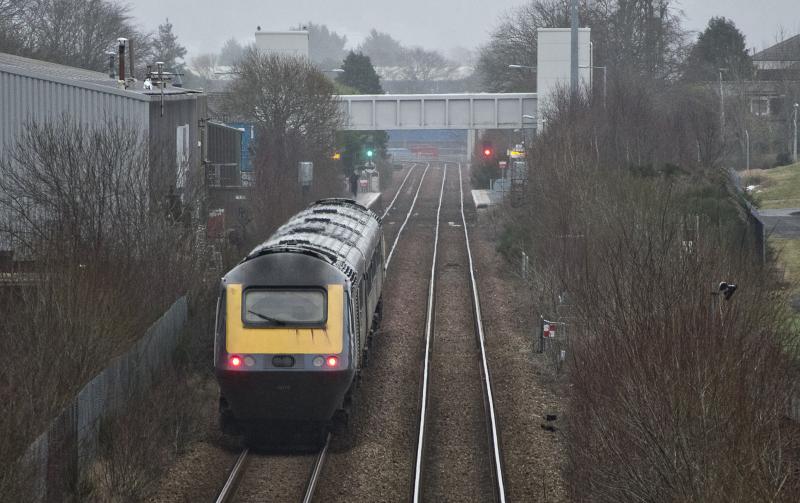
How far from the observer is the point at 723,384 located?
38.2ft

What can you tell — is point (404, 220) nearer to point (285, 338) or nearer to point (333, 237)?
point (333, 237)

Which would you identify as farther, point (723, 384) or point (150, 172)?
point (150, 172)

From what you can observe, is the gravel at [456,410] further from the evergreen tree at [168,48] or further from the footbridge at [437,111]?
the evergreen tree at [168,48]

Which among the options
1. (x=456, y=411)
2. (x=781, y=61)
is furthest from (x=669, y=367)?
(x=781, y=61)

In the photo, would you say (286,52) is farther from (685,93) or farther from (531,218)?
(531,218)

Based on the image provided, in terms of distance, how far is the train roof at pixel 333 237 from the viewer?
1792 centimetres

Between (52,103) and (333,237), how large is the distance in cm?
1068

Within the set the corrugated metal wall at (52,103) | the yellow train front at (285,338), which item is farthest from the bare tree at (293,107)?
the yellow train front at (285,338)

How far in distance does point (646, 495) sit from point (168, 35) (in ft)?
400

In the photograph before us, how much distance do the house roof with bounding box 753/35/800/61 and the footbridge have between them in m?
40.2

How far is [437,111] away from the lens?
205ft

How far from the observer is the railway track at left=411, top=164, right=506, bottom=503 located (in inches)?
623

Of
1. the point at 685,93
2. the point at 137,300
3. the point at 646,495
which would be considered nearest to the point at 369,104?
the point at 685,93

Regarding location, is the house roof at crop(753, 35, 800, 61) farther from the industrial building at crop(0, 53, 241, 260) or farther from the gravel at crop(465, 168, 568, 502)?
the industrial building at crop(0, 53, 241, 260)
